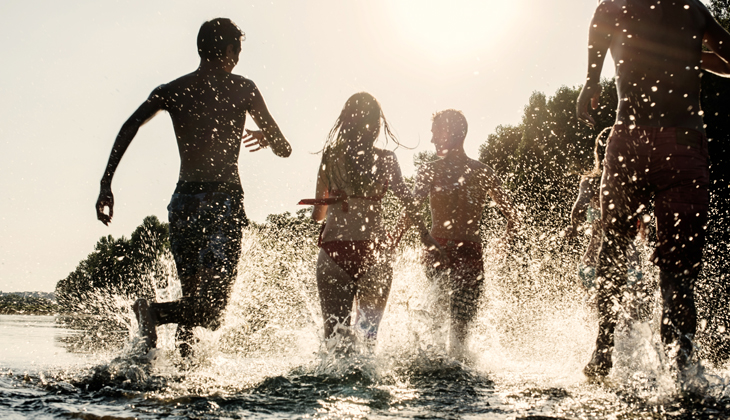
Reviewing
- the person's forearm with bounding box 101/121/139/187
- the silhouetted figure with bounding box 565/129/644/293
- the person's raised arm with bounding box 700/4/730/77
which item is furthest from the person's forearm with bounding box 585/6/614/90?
the person's forearm with bounding box 101/121/139/187

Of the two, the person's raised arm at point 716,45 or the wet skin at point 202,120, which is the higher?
the person's raised arm at point 716,45

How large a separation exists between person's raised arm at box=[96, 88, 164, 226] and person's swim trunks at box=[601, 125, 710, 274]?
116 inches

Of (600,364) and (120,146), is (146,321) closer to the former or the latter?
(120,146)

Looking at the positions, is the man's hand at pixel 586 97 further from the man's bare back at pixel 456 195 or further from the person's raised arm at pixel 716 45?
the man's bare back at pixel 456 195

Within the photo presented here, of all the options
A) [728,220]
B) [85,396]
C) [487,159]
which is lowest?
[85,396]

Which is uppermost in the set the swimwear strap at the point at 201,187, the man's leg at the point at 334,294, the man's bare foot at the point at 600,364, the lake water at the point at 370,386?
the swimwear strap at the point at 201,187

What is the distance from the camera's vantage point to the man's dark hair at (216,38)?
3.88 metres

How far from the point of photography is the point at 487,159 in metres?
31.3

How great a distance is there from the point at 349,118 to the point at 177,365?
Result: 208cm

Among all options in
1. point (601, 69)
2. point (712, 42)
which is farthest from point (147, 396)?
point (712, 42)

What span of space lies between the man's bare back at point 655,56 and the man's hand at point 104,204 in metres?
2.99

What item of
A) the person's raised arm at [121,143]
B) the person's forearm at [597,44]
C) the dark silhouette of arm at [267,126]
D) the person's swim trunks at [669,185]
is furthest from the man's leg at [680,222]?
the person's raised arm at [121,143]

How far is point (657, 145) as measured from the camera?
10.5ft

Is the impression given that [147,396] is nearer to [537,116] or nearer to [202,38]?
[202,38]
